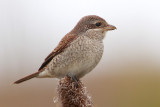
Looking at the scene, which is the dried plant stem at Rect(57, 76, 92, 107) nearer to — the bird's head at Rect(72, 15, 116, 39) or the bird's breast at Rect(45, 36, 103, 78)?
the bird's breast at Rect(45, 36, 103, 78)

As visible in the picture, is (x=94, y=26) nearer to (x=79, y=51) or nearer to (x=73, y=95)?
(x=79, y=51)

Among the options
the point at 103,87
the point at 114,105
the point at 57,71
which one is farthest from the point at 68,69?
the point at 103,87

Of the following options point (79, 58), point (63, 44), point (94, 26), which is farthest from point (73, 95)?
point (94, 26)

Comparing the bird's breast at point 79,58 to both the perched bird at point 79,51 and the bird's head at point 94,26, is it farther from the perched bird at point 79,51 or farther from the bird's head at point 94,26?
the bird's head at point 94,26

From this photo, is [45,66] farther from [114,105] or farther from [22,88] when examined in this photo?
[22,88]

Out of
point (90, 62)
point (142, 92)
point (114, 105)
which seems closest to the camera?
point (90, 62)

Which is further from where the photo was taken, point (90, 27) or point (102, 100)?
point (102, 100)
